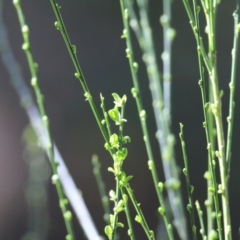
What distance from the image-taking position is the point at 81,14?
2.13 m

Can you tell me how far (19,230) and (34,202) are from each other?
594 mm

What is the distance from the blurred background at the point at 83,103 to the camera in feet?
6.91

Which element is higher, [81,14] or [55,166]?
[81,14]

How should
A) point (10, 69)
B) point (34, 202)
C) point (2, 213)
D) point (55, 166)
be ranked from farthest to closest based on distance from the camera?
point (2, 213), point (10, 69), point (34, 202), point (55, 166)

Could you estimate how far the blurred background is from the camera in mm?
2105

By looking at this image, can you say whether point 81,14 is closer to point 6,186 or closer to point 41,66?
point 41,66

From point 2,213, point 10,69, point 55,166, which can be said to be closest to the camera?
point 55,166

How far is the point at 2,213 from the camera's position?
2.10m


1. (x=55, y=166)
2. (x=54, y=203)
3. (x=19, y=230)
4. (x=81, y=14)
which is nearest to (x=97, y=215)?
(x=54, y=203)

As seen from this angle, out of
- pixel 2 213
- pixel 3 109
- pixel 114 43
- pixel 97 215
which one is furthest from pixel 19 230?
pixel 114 43

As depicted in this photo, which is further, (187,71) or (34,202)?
(187,71)

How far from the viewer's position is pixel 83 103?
2.12 metres

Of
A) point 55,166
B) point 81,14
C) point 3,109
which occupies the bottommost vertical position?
point 55,166

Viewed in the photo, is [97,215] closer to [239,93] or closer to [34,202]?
[34,202]
